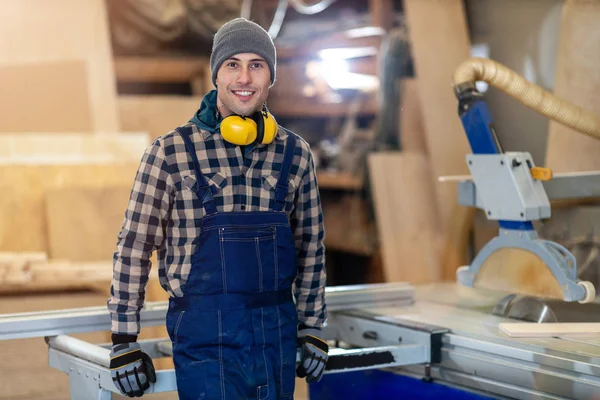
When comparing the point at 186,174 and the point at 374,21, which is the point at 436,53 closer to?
the point at 374,21

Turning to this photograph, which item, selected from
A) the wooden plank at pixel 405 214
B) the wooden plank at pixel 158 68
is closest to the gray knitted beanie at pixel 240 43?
the wooden plank at pixel 405 214

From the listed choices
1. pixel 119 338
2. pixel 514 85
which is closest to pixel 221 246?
pixel 119 338

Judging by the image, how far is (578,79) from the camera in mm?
3176

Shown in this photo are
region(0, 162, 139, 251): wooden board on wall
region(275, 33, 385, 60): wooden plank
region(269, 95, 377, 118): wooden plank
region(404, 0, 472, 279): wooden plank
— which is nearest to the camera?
region(0, 162, 139, 251): wooden board on wall

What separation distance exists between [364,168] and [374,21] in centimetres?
100

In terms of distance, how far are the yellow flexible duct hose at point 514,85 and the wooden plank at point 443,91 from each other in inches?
60.9

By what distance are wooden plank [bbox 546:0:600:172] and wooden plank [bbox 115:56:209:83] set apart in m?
2.60

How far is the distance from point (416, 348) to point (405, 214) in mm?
2369

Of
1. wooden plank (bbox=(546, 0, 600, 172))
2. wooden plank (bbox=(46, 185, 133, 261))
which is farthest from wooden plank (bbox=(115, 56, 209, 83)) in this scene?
wooden plank (bbox=(546, 0, 600, 172))

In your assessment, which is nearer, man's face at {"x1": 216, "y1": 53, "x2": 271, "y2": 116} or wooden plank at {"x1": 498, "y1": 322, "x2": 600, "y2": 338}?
man's face at {"x1": 216, "y1": 53, "x2": 271, "y2": 116}

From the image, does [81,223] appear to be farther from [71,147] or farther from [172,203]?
[172,203]

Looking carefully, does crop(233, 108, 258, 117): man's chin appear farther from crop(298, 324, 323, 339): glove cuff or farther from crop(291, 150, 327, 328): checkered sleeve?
crop(298, 324, 323, 339): glove cuff

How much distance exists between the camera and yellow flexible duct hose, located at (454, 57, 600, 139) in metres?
2.56

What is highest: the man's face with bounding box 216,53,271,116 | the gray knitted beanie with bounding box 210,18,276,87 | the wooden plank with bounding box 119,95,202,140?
the wooden plank with bounding box 119,95,202,140
